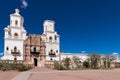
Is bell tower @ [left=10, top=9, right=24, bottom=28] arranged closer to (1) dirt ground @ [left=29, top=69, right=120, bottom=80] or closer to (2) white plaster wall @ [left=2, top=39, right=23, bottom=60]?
(2) white plaster wall @ [left=2, top=39, right=23, bottom=60]

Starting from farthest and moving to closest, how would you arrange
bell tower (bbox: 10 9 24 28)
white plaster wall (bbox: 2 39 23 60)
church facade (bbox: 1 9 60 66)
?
1. bell tower (bbox: 10 9 24 28)
2. church facade (bbox: 1 9 60 66)
3. white plaster wall (bbox: 2 39 23 60)

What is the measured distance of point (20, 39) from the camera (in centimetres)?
4916

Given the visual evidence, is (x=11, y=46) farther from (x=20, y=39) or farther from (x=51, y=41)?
(x=51, y=41)

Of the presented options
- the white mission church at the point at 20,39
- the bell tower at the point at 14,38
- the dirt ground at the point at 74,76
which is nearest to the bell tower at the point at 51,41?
the white mission church at the point at 20,39

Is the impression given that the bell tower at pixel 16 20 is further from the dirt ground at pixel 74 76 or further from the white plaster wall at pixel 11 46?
the dirt ground at pixel 74 76

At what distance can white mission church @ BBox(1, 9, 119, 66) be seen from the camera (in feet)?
155

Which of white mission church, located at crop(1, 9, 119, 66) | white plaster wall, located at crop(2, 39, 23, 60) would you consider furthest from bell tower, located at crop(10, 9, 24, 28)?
white plaster wall, located at crop(2, 39, 23, 60)

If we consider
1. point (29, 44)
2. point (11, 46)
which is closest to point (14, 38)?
point (11, 46)

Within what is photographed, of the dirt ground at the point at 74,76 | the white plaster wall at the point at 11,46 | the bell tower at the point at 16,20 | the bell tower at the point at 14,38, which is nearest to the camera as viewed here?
the dirt ground at the point at 74,76

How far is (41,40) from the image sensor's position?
5225 centimetres

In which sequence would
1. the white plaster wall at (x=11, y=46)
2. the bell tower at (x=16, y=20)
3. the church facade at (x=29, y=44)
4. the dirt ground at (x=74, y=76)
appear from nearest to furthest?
the dirt ground at (x=74, y=76), the white plaster wall at (x=11, y=46), the church facade at (x=29, y=44), the bell tower at (x=16, y=20)

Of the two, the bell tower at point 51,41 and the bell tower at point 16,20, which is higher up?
Result: the bell tower at point 16,20

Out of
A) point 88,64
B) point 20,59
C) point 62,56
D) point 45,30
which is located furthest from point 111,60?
point 20,59

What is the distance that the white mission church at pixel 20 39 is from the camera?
47344mm
